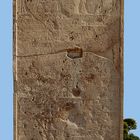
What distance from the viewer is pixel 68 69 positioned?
7371 millimetres

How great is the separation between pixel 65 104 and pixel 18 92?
0.63 metres

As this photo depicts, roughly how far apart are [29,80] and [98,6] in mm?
1323

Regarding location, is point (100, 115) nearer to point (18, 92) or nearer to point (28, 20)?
point (18, 92)

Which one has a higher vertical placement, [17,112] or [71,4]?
[71,4]

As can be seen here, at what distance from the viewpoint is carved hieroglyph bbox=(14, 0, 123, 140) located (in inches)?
288

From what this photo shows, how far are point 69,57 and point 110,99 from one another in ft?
2.49

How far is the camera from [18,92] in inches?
290

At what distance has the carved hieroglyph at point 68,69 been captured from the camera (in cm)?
731

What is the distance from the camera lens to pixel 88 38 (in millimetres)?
7387

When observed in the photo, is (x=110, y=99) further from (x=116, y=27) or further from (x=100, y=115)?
(x=116, y=27)

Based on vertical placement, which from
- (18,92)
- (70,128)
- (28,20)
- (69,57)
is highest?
(28,20)

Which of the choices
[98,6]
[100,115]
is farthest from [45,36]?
[100,115]

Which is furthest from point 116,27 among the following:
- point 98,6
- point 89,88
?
point 89,88

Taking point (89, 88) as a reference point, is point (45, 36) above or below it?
above
